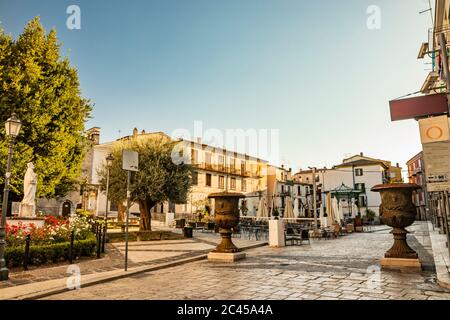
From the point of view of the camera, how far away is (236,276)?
675 cm

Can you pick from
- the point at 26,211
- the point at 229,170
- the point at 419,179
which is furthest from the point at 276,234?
the point at 419,179

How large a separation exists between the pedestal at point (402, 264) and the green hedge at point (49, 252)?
8411 mm

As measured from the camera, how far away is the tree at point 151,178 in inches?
679

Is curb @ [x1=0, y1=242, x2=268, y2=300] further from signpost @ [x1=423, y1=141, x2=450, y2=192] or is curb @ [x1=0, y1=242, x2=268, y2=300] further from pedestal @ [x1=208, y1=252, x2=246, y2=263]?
signpost @ [x1=423, y1=141, x2=450, y2=192]

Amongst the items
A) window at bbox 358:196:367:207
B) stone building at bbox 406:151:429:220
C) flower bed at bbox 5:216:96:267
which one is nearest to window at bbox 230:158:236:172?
window at bbox 358:196:367:207

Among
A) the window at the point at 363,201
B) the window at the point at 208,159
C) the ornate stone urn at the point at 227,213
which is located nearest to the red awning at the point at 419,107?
the ornate stone urn at the point at 227,213

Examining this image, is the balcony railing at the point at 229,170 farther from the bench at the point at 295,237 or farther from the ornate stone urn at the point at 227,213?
the ornate stone urn at the point at 227,213

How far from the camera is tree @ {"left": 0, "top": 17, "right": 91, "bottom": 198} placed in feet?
53.8

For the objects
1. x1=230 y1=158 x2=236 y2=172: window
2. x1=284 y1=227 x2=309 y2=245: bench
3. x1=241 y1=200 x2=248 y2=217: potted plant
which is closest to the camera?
x1=284 y1=227 x2=309 y2=245: bench

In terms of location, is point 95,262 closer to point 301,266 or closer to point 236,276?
point 236,276

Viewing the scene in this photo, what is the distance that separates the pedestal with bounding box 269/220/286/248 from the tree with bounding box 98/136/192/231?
6.65 m

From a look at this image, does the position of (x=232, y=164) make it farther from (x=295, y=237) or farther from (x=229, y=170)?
(x=295, y=237)

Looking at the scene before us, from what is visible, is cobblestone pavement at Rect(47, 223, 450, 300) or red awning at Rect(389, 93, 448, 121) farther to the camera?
red awning at Rect(389, 93, 448, 121)

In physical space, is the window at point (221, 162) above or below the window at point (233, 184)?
above
